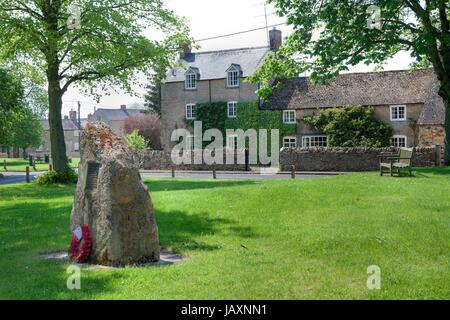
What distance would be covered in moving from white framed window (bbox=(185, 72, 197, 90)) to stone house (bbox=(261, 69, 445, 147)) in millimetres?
8523

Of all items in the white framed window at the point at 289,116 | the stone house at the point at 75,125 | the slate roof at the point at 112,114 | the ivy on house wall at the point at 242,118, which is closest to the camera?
the white framed window at the point at 289,116

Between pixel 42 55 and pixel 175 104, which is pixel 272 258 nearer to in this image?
pixel 42 55

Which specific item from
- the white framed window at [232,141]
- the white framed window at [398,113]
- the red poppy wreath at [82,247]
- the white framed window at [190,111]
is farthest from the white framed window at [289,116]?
the red poppy wreath at [82,247]

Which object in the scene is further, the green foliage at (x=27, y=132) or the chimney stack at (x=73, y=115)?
the chimney stack at (x=73, y=115)

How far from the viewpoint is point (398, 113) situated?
42906 mm

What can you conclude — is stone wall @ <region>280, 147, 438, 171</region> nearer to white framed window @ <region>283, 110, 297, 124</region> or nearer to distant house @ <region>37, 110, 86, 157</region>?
white framed window @ <region>283, 110, 297, 124</region>

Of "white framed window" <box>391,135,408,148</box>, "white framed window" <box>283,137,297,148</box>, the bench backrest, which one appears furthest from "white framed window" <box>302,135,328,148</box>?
the bench backrest

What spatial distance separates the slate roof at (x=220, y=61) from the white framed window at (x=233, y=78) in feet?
2.06

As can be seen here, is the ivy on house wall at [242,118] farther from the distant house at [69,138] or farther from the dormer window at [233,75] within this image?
the distant house at [69,138]

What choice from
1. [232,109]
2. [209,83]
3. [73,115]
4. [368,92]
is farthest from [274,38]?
[73,115]

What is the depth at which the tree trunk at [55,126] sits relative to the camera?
2730cm

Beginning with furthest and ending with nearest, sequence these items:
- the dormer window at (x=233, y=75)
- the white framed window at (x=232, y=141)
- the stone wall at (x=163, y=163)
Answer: the dormer window at (x=233, y=75), the white framed window at (x=232, y=141), the stone wall at (x=163, y=163)

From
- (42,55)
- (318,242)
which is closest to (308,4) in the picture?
(318,242)

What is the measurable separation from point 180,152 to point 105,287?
123 ft
